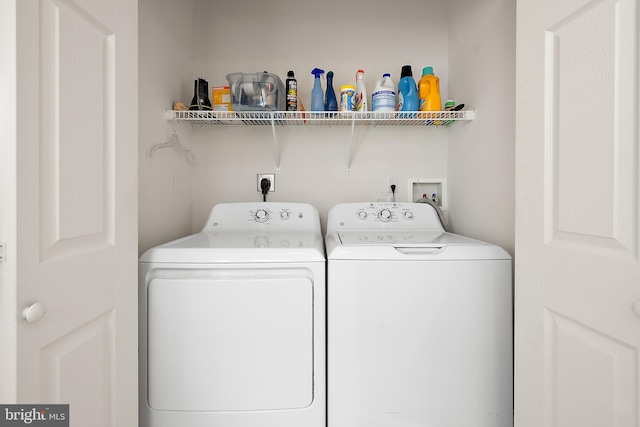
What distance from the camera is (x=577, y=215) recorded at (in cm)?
84

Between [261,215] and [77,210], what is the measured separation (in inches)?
40.2

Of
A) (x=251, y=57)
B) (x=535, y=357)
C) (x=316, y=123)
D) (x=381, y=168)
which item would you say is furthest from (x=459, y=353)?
(x=251, y=57)

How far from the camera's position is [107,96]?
A: 0.96 m

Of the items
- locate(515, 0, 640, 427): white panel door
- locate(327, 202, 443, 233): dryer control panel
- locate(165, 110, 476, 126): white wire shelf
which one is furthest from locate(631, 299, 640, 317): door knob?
locate(165, 110, 476, 126): white wire shelf

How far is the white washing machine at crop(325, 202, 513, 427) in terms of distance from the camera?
48.3 inches

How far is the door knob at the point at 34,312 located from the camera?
2.23ft

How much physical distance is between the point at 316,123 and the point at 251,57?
1.91 feet

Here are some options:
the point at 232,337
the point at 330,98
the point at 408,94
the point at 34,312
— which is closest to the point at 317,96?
the point at 330,98

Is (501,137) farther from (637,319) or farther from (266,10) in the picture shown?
(266,10)

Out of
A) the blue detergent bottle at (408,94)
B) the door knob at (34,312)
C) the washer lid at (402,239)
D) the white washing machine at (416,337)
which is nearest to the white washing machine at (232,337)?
the white washing machine at (416,337)

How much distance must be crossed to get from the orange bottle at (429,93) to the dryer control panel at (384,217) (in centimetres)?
54

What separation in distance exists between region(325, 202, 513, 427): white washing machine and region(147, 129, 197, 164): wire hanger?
965 millimetres

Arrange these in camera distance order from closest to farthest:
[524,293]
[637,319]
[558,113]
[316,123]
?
[637,319], [558,113], [524,293], [316,123]

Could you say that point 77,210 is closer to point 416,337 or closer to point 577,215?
point 416,337
